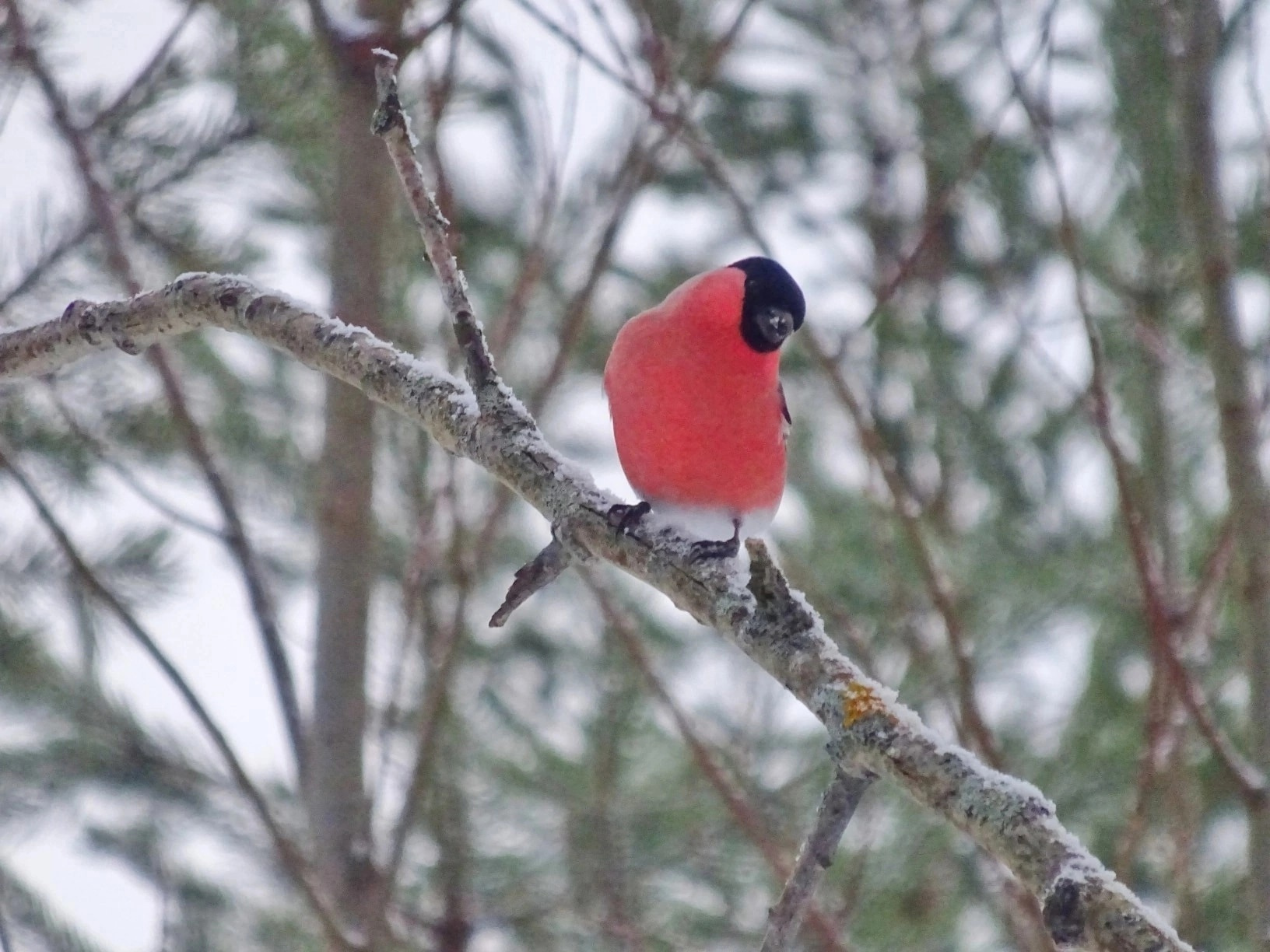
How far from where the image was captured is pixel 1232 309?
2.21 m

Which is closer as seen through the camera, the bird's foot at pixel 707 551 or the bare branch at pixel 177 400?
the bird's foot at pixel 707 551

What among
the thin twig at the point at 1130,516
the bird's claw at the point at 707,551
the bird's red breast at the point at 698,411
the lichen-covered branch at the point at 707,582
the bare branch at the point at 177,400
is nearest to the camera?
the lichen-covered branch at the point at 707,582

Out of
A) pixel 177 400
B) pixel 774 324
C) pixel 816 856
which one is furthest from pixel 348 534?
pixel 816 856

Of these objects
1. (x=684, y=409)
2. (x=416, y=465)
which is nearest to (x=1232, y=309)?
(x=684, y=409)

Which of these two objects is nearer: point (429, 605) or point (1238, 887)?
point (429, 605)

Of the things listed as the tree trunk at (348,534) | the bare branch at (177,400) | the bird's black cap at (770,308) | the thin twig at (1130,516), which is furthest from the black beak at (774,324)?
the bare branch at (177,400)

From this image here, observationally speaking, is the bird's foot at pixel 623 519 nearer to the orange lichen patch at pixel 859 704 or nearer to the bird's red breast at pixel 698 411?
the orange lichen patch at pixel 859 704

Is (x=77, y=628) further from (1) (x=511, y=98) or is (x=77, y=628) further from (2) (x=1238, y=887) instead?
(2) (x=1238, y=887)

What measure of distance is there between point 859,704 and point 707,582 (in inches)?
13.9

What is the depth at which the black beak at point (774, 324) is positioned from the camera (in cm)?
286

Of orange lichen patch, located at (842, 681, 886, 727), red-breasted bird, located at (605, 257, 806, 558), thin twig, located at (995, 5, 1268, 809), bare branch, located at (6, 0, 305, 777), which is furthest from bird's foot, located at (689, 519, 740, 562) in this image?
bare branch, located at (6, 0, 305, 777)

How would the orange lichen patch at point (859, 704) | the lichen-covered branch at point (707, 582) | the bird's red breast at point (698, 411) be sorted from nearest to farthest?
the lichen-covered branch at point (707, 582) → the orange lichen patch at point (859, 704) → the bird's red breast at point (698, 411)

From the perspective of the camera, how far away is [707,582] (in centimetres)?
163

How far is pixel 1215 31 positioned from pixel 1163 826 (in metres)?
2.56
